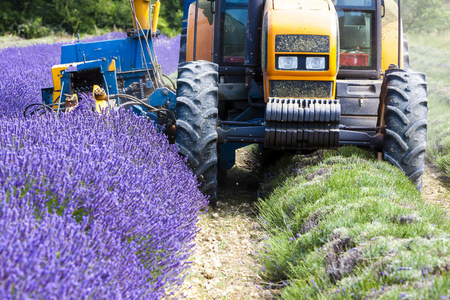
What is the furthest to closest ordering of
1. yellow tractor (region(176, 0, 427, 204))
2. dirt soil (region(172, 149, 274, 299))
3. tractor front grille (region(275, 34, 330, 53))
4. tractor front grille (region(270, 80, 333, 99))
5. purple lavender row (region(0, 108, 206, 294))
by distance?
tractor front grille (region(270, 80, 333, 99)) < tractor front grille (region(275, 34, 330, 53)) < yellow tractor (region(176, 0, 427, 204)) < dirt soil (region(172, 149, 274, 299)) < purple lavender row (region(0, 108, 206, 294))

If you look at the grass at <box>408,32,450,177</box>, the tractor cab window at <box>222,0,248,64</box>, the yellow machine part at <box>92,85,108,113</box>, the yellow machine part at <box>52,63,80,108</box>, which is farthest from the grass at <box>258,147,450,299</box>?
the yellow machine part at <box>52,63,80,108</box>

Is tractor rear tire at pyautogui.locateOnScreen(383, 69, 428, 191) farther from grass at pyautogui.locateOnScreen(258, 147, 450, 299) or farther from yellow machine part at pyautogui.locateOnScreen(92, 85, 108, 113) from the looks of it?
yellow machine part at pyautogui.locateOnScreen(92, 85, 108, 113)

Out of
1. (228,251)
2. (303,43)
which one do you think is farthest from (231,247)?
(303,43)

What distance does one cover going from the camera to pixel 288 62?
4.43m

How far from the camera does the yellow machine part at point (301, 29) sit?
14.3 ft

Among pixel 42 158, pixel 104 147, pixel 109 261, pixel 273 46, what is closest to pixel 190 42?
pixel 273 46

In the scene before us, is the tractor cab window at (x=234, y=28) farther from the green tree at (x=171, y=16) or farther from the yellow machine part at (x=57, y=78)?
the green tree at (x=171, y=16)

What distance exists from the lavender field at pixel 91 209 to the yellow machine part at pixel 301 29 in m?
1.14

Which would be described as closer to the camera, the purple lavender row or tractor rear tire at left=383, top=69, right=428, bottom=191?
the purple lavender row

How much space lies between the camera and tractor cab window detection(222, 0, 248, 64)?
17.1 feet

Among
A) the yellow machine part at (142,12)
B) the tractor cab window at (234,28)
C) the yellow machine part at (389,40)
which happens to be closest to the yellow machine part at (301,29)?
the tractor cab window at (234,28)

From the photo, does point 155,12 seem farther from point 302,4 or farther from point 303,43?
point 303,43

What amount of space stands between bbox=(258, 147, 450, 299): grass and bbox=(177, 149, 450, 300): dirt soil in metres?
0.13

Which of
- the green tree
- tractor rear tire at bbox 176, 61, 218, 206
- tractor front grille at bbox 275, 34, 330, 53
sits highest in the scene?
the green tree
